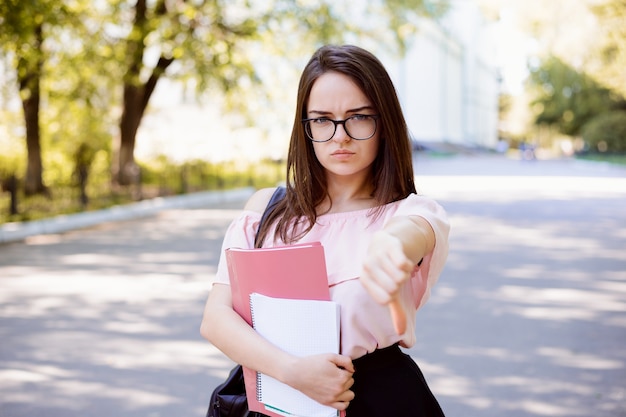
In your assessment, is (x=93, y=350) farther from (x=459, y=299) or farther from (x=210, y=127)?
(x=210, y=127)

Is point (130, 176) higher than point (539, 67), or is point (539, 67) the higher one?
point (539, 67)

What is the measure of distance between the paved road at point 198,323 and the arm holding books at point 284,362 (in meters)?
2.62

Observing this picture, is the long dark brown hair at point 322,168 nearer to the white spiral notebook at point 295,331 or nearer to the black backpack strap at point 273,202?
the black backpack strap at point 273,202

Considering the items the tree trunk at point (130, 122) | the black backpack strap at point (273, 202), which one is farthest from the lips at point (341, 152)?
the tree trunk at point (130, 122)

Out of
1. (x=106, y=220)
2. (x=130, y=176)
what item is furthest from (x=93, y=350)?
(x=130, y=176)

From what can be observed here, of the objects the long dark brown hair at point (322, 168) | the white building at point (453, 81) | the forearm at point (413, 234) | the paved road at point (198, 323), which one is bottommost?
the paved road at point (198, 323)

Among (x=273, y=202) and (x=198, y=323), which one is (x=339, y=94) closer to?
(x=273, y=202)

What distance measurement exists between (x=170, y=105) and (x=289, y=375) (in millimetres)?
37174

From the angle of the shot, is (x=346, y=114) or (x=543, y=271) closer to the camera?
(x=346, y=114)

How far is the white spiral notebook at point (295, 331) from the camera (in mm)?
1646

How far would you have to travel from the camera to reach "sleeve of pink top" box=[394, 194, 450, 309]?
5.43 feet

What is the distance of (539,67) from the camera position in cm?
6247

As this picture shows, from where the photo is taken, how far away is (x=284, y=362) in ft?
5.34

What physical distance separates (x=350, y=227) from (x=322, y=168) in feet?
0.65
